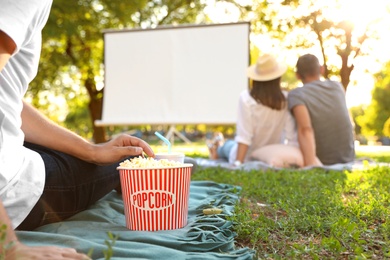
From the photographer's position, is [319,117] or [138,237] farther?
[319,117]

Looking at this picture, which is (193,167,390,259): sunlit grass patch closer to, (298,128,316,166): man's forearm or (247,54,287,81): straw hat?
(298,128,316,166): man's forearm

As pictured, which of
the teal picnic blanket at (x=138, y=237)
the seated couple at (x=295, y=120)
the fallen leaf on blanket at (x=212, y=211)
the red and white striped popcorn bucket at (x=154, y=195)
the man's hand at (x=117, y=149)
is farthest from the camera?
the seated couple at (x=295, y=120)

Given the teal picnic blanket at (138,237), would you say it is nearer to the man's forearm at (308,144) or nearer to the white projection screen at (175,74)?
the man's forearm at (308,144)

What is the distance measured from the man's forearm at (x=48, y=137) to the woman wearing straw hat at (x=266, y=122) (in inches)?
118

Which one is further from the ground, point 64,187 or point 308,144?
point 64,187

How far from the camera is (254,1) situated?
13555mm

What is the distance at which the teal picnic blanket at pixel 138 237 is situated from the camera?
5.63ft

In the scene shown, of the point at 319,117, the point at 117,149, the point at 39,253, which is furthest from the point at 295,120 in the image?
the point at 39,253

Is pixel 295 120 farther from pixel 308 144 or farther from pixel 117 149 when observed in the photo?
pixel 117 149

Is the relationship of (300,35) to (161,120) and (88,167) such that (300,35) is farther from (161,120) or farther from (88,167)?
(88,167)

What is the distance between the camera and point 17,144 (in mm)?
1826

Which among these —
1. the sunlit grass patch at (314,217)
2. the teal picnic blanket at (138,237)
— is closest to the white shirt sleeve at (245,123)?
the sunlit grass patch at (314,217)

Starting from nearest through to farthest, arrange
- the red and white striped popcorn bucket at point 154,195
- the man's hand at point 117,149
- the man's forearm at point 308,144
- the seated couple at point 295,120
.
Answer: the red and white striped popcorn bucket at point 154,195, the man's hand at point 117,149, the man's forearm at point 308,144, the seated couple at point 295,120

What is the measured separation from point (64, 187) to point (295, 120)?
3.53m
